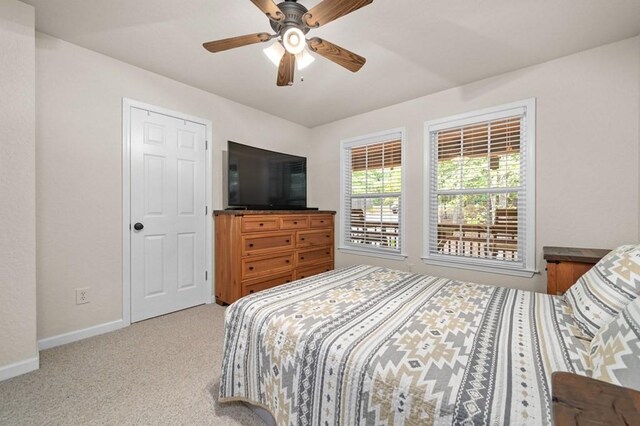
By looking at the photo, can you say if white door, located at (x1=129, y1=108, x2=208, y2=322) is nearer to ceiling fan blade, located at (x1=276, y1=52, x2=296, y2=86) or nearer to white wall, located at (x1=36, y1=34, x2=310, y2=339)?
white wall, located at (x1=36, y1=34, x2=310, y2=339)

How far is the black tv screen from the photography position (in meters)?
3.14

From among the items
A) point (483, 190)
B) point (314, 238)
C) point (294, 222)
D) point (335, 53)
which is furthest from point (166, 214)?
point (483, 190)

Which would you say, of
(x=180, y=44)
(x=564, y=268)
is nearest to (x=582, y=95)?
(x=564, y=268)

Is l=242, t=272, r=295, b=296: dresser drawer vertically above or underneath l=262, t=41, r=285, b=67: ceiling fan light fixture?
underneath

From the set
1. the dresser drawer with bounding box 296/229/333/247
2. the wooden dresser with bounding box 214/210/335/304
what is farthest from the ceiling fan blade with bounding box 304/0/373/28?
the dresser drawer with bounding box 296/229/333/247

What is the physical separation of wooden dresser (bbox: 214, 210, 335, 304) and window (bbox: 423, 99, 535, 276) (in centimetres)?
157

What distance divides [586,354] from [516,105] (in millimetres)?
2443

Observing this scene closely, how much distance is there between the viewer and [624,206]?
2.13 m

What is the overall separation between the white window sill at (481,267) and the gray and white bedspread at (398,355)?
3.41ft

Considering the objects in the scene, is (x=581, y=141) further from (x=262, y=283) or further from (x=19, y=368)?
(x=19, y=368)

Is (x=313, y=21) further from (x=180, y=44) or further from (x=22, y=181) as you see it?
(x=22, y=181)

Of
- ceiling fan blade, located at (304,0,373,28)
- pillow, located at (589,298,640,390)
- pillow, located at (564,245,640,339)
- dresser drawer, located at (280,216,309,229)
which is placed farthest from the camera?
dresser drawer, located at (280,216,309,229)

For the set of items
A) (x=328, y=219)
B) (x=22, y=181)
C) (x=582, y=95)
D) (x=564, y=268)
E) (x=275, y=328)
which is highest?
(x=582, y=95)

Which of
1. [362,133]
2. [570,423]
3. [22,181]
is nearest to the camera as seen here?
[570,423]
